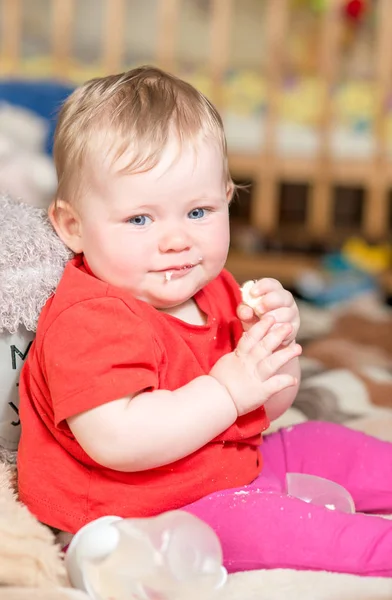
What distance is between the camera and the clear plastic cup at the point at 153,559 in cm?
82

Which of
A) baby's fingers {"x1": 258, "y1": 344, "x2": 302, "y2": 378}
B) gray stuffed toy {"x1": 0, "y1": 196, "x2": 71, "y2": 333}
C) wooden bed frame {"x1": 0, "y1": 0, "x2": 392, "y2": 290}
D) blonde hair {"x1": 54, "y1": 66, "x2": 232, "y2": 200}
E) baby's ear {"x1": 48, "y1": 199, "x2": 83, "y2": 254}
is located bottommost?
wooden bed frame {"x1": 0, "y1": 0, "x2": 392, "y2": 290}

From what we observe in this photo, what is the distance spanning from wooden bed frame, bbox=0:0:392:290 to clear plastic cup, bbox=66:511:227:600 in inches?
87.4

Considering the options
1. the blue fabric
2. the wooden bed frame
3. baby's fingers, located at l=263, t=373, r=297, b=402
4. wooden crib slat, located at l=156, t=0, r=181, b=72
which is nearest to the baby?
baby's fingers, located at l=263, t=373, r=297, b=402

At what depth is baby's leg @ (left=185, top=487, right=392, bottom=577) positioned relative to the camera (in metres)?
0.91

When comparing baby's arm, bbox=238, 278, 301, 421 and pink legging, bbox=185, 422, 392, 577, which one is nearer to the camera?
pink legging, bbox=185, 422, 392, 577

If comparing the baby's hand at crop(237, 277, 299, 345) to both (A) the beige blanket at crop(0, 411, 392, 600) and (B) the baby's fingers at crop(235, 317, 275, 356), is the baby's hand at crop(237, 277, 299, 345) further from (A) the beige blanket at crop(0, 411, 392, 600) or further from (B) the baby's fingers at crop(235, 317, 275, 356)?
(A) the beige blanket at crop(0, 411, 392, 600)

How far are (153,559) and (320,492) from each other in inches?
13.5

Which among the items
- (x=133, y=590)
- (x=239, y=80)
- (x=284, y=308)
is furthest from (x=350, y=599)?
(x=239, y=80)

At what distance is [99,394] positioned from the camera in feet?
2.91

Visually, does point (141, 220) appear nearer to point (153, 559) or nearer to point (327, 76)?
point (153, 559)

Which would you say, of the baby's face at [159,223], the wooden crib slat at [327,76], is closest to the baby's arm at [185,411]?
the baby's face at [159,223]

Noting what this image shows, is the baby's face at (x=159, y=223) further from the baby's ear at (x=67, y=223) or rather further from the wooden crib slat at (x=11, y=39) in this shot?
the wooden crib slat at (x=11, y=39)

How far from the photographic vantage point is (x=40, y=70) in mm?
3289

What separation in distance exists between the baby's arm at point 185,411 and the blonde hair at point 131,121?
22 centimetres
